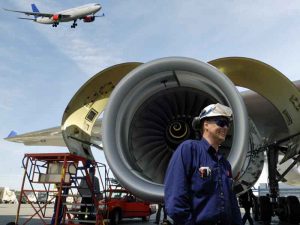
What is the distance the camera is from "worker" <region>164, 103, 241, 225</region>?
1830 millimetres

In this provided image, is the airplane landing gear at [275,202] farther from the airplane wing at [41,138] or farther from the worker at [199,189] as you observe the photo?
the airplane wing at [41,138]

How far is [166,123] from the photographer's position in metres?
4.70

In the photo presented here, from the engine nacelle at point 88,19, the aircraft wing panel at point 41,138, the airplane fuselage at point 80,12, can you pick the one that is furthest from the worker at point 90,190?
the engine nacelle at point 88,19

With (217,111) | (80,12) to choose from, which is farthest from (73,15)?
(217,111)

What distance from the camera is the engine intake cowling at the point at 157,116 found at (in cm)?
347

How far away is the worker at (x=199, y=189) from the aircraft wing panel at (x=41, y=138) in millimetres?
8323

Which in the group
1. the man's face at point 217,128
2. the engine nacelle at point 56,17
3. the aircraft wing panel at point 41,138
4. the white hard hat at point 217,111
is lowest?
the man's face at point 217,128

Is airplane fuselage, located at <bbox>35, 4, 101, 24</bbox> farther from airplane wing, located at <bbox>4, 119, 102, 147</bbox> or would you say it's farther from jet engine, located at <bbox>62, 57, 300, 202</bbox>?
jet engine, located at <bbox>62, 57, 300, 202</bbox>

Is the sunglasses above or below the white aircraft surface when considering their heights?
below

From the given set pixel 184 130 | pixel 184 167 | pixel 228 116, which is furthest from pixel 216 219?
pixel 184 130

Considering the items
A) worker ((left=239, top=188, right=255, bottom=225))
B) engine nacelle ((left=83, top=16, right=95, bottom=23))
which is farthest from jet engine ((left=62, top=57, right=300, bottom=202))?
engine nacelle ((left=83, top=16, right=95, bottom=23))

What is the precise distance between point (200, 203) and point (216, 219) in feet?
0.37

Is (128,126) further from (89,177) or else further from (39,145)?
(39,145)

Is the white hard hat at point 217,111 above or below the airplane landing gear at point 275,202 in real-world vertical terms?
above
